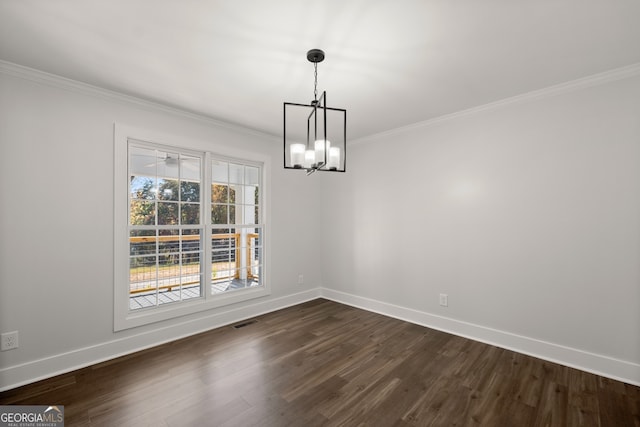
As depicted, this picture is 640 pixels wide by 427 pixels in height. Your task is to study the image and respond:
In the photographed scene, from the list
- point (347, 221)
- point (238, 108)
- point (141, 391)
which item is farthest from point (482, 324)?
point (238, 108)

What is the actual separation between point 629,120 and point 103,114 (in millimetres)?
4863

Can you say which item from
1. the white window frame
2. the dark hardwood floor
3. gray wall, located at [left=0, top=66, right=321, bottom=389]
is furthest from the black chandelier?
the dark hardwood floor

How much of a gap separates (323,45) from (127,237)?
8.70ft

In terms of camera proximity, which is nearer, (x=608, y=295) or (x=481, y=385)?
(x=481, y=385)

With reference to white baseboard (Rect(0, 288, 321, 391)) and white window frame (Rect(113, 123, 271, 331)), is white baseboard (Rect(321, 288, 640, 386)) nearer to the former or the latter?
white baseboard (Rect(0, 288, 321, 391))

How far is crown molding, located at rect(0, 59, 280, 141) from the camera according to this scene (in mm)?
2336

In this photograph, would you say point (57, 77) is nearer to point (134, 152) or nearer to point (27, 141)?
point (27, 141)

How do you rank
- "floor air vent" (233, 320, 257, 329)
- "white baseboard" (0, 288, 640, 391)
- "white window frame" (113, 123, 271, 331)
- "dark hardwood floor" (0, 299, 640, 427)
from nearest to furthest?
"dark hardwood floor" (0, 299, 640, 427), "white baseboard" (0, 288, 640, 391), "white window frame" (113, 123, 271, 331), "floor air vent" (233, 320, 257, 329)

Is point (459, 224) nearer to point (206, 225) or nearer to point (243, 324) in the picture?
point (243, 324)

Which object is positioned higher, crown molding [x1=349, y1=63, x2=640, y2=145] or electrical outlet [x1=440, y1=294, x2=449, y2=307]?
crown molding [x1=349, y1=63, x2=640, y2=145]

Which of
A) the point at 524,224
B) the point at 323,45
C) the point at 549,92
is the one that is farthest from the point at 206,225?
the point at 549,92

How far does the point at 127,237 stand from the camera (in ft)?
9.51

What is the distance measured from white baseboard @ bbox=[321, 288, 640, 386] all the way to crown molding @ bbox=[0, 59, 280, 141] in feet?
11.4

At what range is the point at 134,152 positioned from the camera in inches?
121
